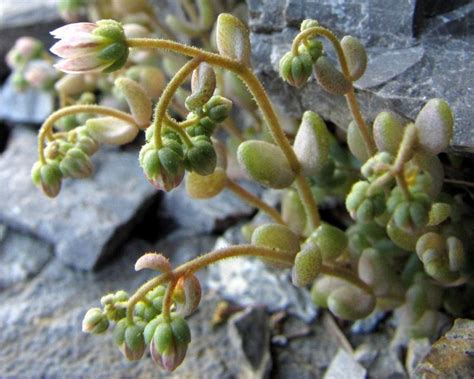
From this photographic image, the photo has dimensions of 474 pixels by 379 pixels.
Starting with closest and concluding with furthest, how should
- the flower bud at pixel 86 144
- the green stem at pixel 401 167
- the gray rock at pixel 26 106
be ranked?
the green stem at pixel 401 167
the flower bud at pixel 86 144
the gray rock at pixel 26 106

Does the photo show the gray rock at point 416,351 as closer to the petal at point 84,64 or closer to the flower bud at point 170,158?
the flower bud at point 170,158

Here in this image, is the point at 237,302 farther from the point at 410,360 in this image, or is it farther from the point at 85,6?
the point at 85,6

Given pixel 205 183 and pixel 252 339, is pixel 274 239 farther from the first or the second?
pixel 252 339

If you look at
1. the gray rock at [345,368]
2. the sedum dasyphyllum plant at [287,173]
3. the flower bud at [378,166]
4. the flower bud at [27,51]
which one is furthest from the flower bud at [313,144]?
the flower bud at [27,51]

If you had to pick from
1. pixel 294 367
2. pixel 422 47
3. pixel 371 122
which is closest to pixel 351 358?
pixel 294 367

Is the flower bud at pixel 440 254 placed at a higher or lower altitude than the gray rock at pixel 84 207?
higher

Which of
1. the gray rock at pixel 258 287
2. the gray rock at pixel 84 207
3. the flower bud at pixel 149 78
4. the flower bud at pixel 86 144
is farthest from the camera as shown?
the gray rock at pixel 84 207

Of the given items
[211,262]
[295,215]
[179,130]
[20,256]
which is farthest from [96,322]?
[20,256]
